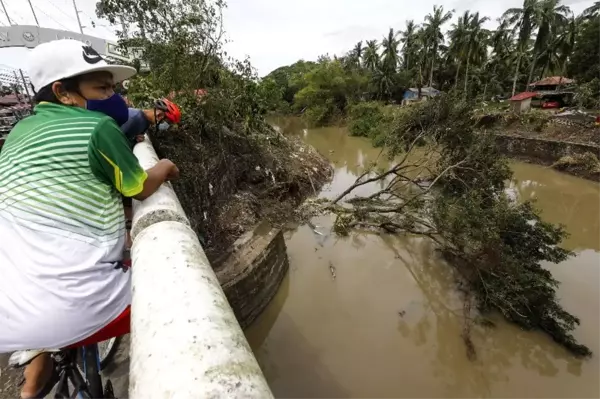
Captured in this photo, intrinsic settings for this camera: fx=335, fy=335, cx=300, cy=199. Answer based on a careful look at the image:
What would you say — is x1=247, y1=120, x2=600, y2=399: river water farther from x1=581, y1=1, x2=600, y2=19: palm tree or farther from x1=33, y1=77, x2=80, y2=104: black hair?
x1=581, y1=1, x2=600, y2=19: palm tree

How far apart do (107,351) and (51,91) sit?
2.52 metres

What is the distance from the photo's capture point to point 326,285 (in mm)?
6625

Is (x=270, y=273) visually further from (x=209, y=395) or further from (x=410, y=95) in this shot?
(x=410, y=95)

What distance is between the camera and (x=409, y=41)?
111 feet

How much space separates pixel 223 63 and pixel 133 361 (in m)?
6.71

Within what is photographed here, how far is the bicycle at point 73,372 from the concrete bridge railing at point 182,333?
853 mm

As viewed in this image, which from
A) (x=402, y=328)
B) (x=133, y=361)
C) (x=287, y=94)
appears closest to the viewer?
(x=133, y=361)

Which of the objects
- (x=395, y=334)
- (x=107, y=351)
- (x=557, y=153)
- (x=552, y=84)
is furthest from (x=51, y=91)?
(x=552, y=84)

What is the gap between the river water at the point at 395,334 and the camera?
461 centimetres

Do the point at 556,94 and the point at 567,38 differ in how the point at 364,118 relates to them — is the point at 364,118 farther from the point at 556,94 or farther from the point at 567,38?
the point at 567,38

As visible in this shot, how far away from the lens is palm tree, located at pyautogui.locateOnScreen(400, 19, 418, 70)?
33134 mm

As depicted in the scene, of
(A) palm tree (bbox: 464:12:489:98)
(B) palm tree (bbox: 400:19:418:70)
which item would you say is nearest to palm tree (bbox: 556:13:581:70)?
(A) palm tree (bbox: 464:12:489:98)

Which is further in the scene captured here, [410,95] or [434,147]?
[410,95]

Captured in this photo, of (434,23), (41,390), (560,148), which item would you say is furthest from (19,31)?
(434,23)
